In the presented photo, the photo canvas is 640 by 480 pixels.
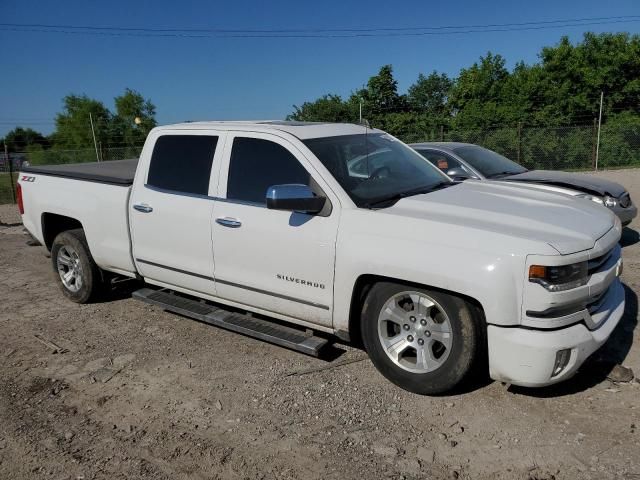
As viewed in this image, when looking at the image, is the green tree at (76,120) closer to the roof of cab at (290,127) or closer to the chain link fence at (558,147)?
the chain link fence at (558,147)

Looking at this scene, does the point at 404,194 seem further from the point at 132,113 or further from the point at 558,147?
the point at 132,113

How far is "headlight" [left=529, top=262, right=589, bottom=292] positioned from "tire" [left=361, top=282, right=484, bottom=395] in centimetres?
45

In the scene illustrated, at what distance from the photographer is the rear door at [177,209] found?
4.60m

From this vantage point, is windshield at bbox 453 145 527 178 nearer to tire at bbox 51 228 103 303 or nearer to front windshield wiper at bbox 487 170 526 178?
front windshield wiper at bbox 487 170 526 178

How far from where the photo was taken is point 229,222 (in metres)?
4.35

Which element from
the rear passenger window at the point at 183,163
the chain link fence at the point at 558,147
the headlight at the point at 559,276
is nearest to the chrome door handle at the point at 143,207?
the rear passenger window at the point at 183,163

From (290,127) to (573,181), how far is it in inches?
202

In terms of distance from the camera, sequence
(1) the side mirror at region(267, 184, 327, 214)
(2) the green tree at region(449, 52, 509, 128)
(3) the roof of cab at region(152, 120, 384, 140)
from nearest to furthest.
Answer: (1) the side mirror at region(267, 184, 327, 214)
(3) the roof of cab at region(152, 120, 384, 140)
(2) the green tree at region(449, 52, 509, 128)

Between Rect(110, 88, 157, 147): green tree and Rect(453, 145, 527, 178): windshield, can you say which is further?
Rect(110, 88, 157, 147): green tree

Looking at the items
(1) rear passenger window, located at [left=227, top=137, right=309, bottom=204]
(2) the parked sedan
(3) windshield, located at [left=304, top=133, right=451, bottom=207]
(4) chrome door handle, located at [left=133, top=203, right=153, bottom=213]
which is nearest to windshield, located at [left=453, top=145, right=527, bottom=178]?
(2) the parked sedan

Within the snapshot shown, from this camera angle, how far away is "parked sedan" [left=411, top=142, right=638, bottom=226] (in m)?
7.67

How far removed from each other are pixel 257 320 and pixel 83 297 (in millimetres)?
2418

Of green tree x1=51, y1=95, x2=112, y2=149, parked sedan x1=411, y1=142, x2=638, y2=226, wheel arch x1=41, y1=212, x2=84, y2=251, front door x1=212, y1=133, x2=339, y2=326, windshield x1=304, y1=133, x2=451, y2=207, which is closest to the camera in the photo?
front door x1=212, y1=133, x2=339, y2=326

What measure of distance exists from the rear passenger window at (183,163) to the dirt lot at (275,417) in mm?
1369
